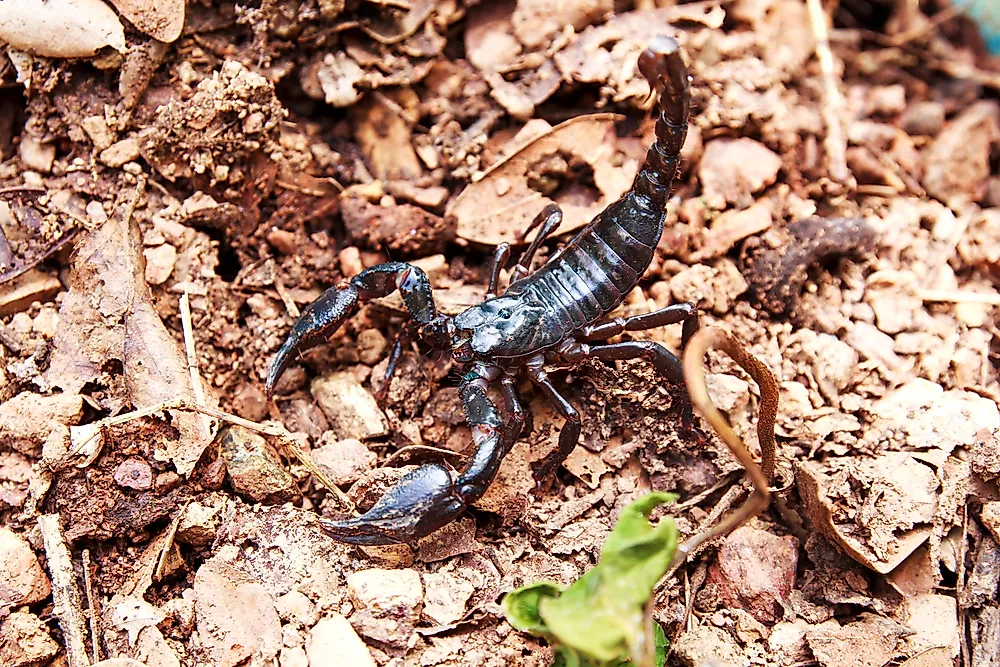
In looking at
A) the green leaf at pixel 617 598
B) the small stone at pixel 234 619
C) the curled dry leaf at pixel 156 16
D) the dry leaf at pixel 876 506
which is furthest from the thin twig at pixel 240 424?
the dry leaf at pixel 876 506

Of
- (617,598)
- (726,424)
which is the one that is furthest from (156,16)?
(617,598)

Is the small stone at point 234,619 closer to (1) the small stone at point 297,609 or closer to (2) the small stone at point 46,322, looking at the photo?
(1) the small stone at point 297,609

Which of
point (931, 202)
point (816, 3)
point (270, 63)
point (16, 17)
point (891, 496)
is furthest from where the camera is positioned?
point (816, 3)

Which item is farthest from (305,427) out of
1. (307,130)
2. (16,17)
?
(16,17)

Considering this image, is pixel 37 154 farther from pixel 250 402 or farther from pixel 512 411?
pixel 512 411

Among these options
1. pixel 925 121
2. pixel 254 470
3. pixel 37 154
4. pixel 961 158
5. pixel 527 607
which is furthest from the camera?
pixel 925 121

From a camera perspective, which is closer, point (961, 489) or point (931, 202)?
point (961, 489)

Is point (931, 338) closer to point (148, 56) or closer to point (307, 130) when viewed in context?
point (307, 130)
